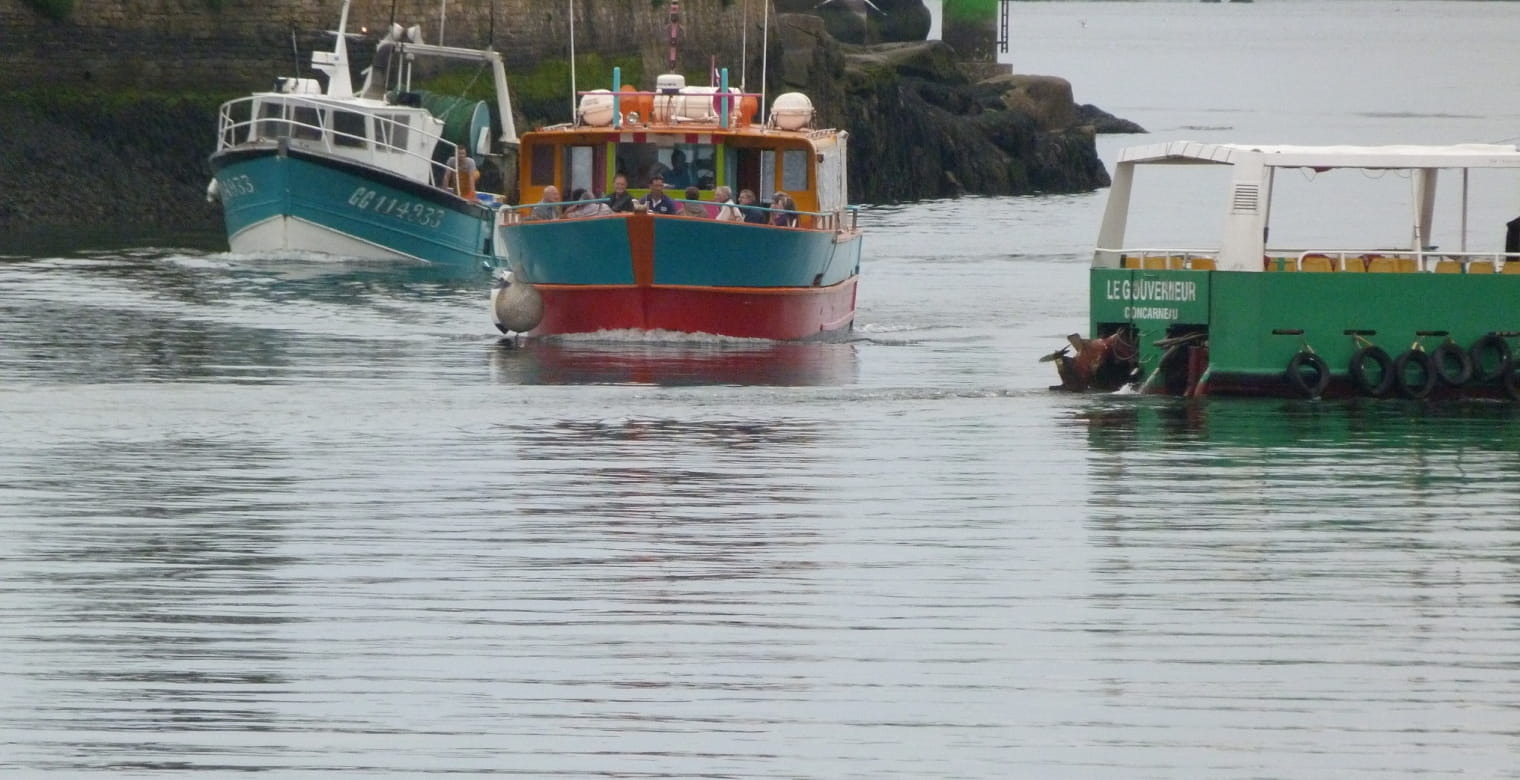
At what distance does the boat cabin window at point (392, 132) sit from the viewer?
3716 cm

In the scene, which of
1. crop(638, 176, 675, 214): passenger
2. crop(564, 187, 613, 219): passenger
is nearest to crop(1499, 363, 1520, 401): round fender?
crop(638, 176, 675, 214): passenger

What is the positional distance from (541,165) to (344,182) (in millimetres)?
10163

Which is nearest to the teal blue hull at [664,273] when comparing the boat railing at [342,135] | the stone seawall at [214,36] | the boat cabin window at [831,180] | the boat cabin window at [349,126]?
the boat cabin window at [831,180]

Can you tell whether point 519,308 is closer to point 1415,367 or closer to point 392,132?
point 1415,367

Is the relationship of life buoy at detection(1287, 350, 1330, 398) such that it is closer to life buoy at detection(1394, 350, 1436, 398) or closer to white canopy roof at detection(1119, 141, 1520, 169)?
life buoy at detection(1394, 350, 1436, 398)

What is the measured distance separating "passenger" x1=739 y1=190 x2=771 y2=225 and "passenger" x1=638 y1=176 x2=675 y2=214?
0.73 metres

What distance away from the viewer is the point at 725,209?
2520 centimetres

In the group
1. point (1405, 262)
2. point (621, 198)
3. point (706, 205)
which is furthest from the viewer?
point (706, 205)

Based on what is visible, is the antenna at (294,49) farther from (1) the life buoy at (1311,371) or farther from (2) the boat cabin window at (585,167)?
(1) the life buoy at (1311,371)

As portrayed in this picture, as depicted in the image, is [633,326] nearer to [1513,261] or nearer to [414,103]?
[1513,261]

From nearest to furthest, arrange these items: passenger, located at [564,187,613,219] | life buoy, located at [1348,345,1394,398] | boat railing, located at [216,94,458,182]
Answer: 1. life buoy, located at [1348,345,1394,398]
2. passenger, located at [564,187,613,219]
3. boat railing, located at [216,94,458,182]

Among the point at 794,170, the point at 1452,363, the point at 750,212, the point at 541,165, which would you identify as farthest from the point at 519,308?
the point at 1452,363

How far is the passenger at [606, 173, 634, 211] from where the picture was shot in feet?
81.6

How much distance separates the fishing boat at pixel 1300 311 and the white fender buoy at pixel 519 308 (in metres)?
6.92
